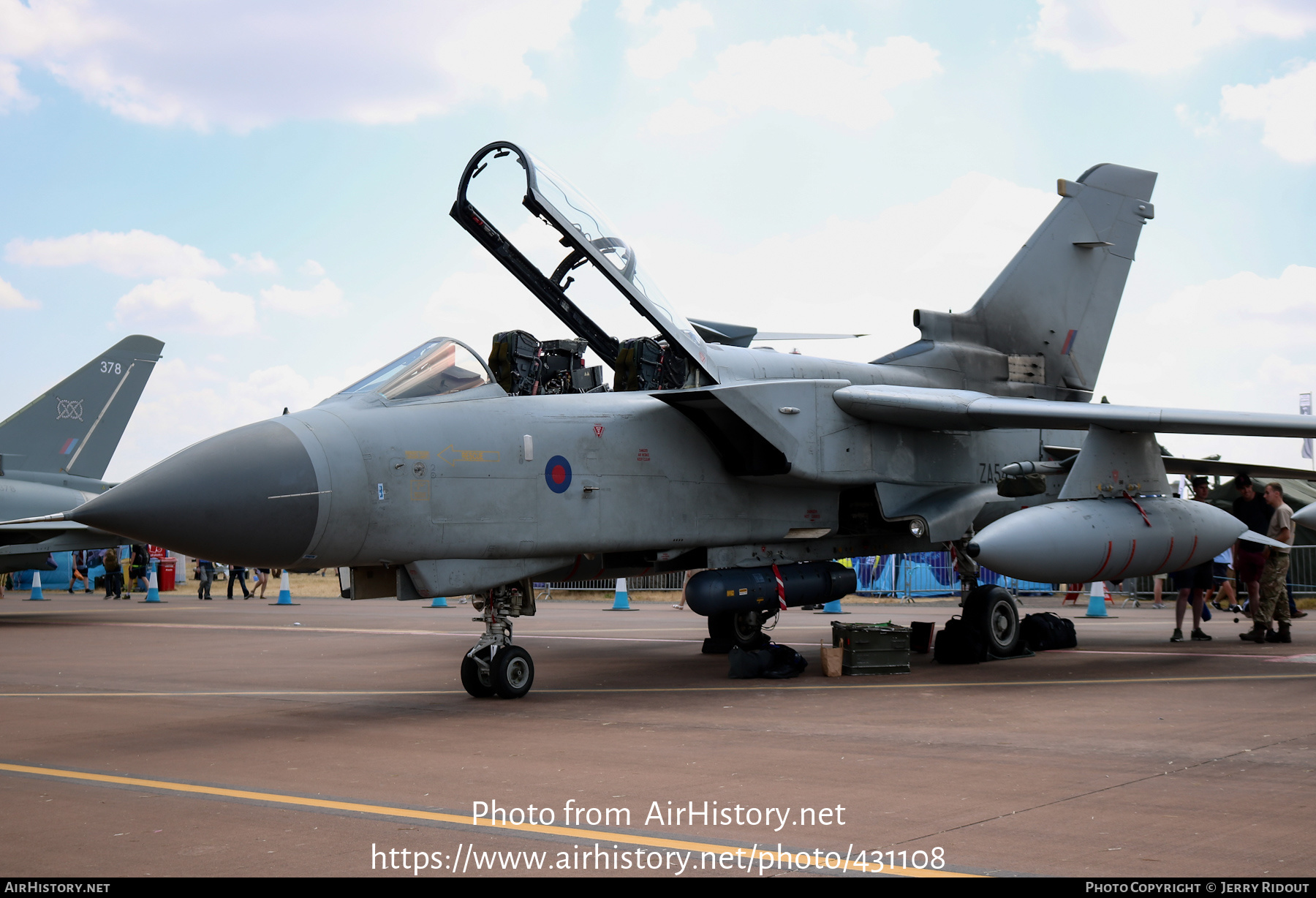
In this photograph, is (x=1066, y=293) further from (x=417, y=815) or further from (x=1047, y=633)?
(x=417, y=815)

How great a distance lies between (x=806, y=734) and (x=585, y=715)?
68.3 inches

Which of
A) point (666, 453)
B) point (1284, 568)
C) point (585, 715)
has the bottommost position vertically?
point (585, 715)

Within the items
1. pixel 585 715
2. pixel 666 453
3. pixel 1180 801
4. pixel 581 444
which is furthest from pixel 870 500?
pixel 1180 801

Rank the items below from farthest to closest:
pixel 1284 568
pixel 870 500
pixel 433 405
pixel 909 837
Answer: pixel 1284 568, pixel 870 500, pixel 433 405, pixel 909 837

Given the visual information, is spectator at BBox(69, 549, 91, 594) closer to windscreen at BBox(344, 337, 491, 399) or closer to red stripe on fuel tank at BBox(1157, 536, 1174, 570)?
windscreen at BBox(344, 337, 491, 399)

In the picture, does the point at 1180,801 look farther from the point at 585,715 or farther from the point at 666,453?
the point at 666,453

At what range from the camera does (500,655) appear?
28.2 feet

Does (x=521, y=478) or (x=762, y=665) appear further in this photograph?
(x=762, y=665)

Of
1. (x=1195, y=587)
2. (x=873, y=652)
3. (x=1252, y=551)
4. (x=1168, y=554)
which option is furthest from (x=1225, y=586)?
(x=873, y=652)

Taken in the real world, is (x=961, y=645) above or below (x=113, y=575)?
above

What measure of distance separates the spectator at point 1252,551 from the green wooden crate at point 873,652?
16.1 feet

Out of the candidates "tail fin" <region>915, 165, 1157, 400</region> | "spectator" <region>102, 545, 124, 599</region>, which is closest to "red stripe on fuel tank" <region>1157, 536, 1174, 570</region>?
"tail fin" <region>915, 165, 1157, 400</region>

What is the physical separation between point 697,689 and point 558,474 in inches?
88.7

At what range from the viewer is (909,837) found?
4.24 meters
